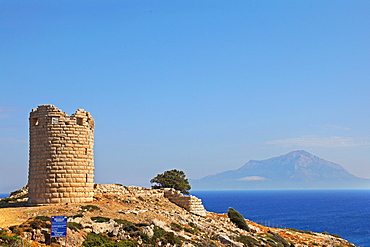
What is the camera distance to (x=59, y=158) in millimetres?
27281

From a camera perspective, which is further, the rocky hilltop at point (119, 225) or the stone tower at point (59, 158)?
the stone tower at point (59, 158)

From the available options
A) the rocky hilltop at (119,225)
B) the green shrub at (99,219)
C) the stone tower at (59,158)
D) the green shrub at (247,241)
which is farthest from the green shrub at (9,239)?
the green shrub at (247,241)

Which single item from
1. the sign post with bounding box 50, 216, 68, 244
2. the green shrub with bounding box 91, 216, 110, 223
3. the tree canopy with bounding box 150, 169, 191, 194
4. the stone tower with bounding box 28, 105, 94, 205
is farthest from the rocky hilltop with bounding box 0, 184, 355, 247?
the tree canopy with bounding box 150, 169, 191, 194

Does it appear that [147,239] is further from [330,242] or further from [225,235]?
[330,242]

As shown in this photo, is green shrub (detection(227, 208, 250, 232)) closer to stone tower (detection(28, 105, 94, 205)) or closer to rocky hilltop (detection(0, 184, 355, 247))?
rocky hilltop (detection(0, 184, 355, 247))

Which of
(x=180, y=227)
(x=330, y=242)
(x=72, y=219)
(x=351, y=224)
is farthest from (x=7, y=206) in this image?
(x=351, y=224)

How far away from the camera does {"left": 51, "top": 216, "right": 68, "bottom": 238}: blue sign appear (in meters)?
18.3

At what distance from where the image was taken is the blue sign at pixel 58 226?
18.3 metres

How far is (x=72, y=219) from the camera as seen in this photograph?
22062mm

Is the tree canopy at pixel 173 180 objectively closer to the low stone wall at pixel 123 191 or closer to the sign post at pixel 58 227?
the low stone wall at pixel 123 191

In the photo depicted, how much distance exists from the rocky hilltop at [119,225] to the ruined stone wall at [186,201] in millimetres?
350

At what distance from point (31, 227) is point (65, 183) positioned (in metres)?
7.87

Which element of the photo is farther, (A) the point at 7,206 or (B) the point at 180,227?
(A) the point at 7,206

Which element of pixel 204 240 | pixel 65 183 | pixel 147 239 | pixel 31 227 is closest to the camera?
pixel 31 227
